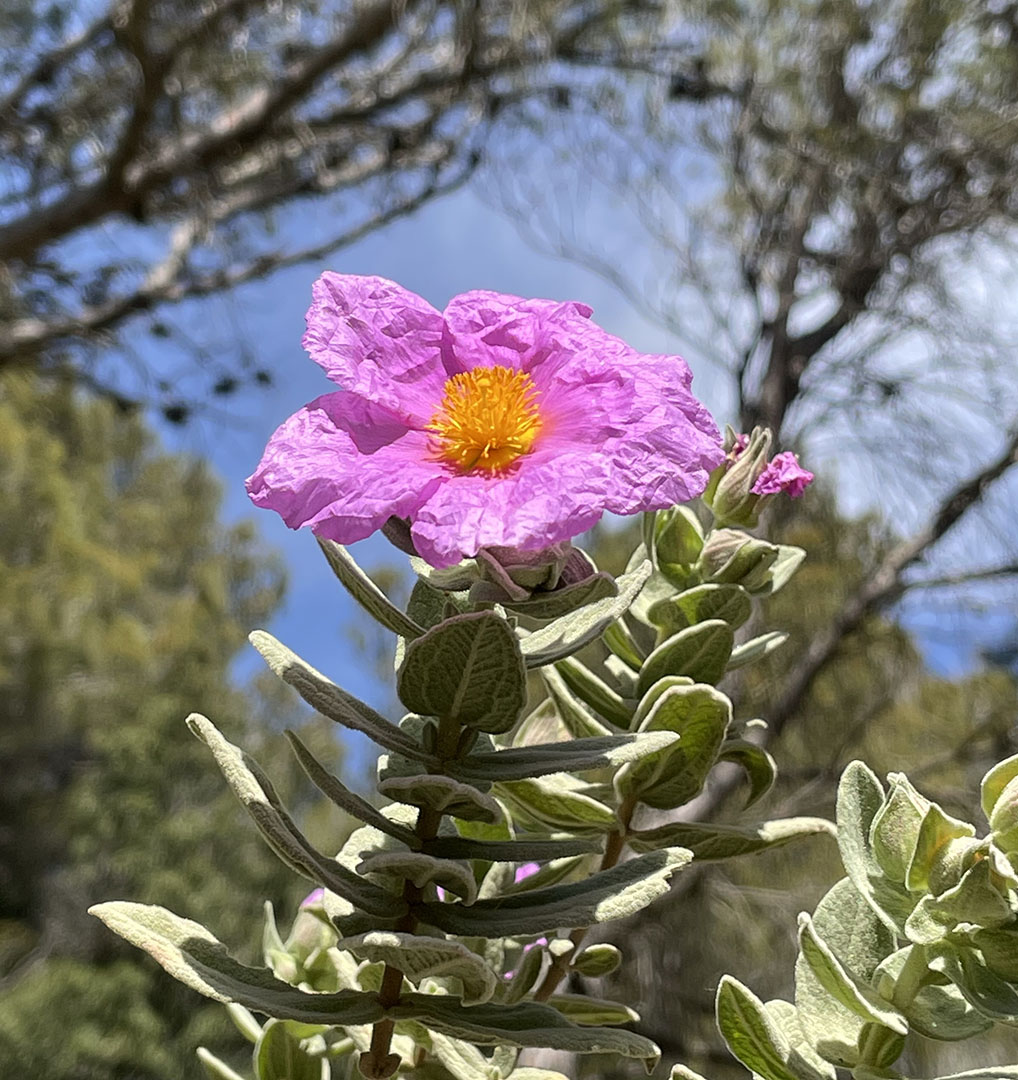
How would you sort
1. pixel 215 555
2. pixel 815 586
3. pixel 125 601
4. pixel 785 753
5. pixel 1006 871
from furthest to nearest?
pixel 215 555
pixel 125 601
pixel 785 753
pixel 815 586
pixel 1006 871

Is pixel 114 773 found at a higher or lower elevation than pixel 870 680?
higher

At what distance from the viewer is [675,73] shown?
7.13 feet

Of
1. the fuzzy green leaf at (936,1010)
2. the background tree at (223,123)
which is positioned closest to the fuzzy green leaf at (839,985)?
the fuzzy green leaf at (936,1010)

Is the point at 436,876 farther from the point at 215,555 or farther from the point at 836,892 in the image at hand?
the point at 215,555

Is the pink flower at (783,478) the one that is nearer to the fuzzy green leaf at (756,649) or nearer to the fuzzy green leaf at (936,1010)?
the fuzzy green leaf at (756,649)

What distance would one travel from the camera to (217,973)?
31cm

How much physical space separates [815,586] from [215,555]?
6.12m

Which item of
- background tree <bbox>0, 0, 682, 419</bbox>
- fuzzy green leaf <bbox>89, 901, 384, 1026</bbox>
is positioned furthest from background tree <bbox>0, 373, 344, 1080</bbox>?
fuzzy green leaf <bbox>89, 901, 384, 1026</bbox>

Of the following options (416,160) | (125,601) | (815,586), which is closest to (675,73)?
(416,160)

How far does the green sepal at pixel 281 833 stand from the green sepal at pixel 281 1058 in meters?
0.11

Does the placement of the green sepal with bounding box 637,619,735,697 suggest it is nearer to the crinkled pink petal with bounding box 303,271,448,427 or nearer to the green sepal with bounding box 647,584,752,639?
the green sepal with bounding box 647,584,752,639

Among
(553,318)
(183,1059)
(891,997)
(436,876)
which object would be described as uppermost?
(553,318)

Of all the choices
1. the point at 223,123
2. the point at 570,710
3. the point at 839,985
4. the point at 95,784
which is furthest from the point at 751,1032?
the point at 95,784

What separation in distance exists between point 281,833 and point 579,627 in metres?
0.11
